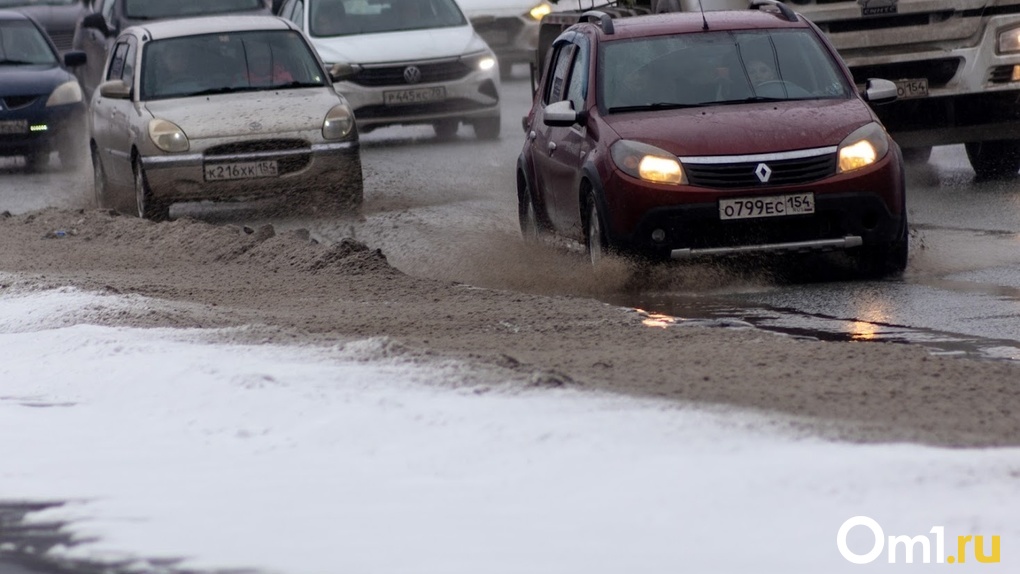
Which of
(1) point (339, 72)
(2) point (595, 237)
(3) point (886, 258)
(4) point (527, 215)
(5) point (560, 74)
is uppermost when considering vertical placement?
(5) point (560, 74)

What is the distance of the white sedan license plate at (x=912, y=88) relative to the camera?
14469 mm

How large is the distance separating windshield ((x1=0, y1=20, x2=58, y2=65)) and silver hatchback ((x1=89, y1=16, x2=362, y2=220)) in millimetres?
5600

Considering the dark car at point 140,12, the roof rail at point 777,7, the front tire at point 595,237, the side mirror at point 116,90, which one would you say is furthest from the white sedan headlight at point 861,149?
the dark car at point 140,12

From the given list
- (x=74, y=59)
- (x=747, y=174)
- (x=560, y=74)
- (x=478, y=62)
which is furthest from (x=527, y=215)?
(x=74, y=59)

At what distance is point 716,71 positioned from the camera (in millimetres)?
10906

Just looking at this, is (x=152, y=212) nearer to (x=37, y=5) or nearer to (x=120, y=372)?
(x=120, y=372)

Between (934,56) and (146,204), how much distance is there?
6.22 meters

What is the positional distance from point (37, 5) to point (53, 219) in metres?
17.3

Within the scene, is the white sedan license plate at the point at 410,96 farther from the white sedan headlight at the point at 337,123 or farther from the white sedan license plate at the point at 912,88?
the white sedan license plate at the point at 912,88

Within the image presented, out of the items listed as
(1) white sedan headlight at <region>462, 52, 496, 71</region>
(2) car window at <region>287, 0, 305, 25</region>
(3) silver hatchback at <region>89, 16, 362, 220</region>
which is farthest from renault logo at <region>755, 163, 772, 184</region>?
(2) car window at <region>287, 0, 305, 25</region>

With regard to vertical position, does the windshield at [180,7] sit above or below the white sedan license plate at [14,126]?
above

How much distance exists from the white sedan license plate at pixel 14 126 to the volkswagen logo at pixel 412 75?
414 centimetres

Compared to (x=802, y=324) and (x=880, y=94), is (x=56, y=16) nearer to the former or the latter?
(x=880, y=94)

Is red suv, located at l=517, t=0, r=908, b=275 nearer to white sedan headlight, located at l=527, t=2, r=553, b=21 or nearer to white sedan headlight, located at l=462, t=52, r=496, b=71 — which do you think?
white sedan headlight, located at l=462, t=52, r=496, b=71
